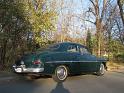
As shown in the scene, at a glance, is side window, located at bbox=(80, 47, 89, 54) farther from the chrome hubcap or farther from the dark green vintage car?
the chrome hubcap

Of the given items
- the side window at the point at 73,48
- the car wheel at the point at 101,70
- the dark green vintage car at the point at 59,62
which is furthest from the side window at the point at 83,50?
the car wheel at the point at 101,70

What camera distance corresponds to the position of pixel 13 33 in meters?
18.5

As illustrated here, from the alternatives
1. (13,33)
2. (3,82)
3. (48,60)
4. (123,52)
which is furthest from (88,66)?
(123,52)

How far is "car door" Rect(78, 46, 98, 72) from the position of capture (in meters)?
14.6

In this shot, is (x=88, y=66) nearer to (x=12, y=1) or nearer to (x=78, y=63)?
(x=78, y=63)

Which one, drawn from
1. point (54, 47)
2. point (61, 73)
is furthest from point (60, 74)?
point (54, 47)

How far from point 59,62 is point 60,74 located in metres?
0.48

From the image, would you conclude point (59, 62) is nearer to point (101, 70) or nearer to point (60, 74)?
point (60, 74)

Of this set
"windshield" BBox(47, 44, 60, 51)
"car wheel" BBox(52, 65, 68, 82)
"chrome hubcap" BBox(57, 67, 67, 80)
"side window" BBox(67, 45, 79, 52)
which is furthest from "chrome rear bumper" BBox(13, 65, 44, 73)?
"side window" BBox(67, 45, 79, 52)

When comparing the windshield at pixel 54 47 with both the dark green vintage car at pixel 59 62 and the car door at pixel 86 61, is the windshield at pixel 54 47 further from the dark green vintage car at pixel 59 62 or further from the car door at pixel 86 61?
the car door at pixel 86 61

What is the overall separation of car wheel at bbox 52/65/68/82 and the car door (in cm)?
119

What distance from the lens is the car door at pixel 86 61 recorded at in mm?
14570

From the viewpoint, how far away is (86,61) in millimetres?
14797

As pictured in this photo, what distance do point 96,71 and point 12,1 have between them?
6.15 metres
